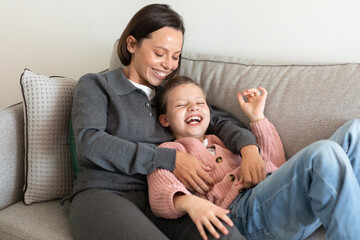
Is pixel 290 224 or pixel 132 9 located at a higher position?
pixel 132 9

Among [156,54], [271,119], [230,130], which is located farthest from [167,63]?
[271,119]

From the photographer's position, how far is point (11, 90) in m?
2.24

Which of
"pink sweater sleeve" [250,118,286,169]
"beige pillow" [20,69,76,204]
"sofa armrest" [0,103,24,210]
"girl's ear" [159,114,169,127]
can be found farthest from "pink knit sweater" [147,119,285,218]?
"sofa armrest" [0,103,24,210]

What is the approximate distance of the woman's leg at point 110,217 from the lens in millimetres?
1093

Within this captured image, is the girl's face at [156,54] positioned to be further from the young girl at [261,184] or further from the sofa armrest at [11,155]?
the sofa armrest at [11,155]

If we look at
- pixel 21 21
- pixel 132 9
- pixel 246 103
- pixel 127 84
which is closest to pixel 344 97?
pixel 246 103

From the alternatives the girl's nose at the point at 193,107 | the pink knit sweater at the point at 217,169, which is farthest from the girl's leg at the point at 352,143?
the girl's nose at the point at 193,107

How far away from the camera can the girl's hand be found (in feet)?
4.90

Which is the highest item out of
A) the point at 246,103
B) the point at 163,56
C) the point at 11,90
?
the point at 163,56

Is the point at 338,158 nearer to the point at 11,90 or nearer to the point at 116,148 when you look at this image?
the point at 116,148

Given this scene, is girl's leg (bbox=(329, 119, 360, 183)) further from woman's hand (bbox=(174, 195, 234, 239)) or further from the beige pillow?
the beige pillow

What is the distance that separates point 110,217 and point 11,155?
1.80 feet

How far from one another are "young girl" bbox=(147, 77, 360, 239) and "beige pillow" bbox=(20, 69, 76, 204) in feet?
1.28

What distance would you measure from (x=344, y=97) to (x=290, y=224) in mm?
554
